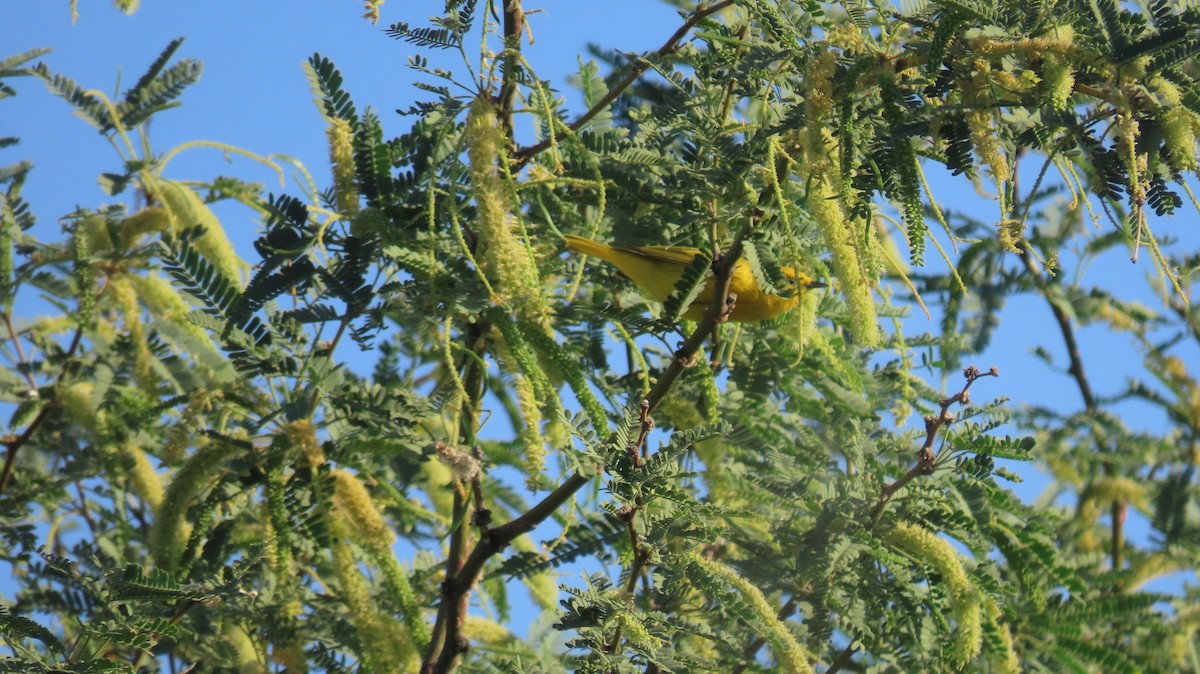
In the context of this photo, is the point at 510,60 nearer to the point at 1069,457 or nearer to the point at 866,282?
the point at 866,282

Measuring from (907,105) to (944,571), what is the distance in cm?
113

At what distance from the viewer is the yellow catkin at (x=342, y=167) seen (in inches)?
113

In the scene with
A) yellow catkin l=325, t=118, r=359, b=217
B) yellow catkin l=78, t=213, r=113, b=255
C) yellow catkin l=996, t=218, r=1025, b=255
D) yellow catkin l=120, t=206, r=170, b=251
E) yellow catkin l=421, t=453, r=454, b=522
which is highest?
yellow catkin l=78, t=213, r=113, b=255

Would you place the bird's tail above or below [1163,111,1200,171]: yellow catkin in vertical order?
above

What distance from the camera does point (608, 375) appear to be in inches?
130

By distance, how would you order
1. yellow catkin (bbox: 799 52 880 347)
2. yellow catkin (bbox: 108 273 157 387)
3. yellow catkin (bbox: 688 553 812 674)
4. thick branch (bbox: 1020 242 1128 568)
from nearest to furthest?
yellow catkin (bbox: 799 52 880 347) → yellow catkin (bbox: 688 553 812 674) → yellow catkin (bbox: 108 273 157 387) → thick branch (bbox: 1020 242 1128 568)

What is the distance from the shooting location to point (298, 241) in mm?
3141

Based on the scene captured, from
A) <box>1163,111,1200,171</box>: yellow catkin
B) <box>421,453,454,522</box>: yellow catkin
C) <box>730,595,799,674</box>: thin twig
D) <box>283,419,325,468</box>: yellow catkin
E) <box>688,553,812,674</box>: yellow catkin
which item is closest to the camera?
<box>1163,111,1200,171</box>: yellow catkin

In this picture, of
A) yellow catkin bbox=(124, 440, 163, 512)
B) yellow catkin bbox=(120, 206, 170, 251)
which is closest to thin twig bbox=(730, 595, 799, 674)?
yellow catkin bbox=(124, 440, 163, 512)

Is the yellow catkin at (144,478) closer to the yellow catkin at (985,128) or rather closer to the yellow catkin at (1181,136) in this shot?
the yellow catkin at (985,128)

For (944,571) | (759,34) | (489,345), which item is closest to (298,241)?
(489,345)

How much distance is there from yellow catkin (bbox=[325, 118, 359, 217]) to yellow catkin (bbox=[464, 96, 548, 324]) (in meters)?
0.57

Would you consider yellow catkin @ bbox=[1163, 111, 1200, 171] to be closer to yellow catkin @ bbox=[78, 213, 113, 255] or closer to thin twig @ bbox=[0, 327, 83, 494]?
yellow catkin @ bbox=[78, 213, 113, 255]

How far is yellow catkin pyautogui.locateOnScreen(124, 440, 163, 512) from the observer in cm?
365
